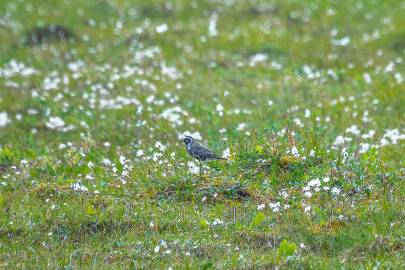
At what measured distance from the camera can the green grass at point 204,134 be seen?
834cm

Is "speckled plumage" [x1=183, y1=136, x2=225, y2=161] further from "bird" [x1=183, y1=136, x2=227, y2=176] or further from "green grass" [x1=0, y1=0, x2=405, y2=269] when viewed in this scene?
"green grass" [x1=0, y1=0, x2=405, y2=269]

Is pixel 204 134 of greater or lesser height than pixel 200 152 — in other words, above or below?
above

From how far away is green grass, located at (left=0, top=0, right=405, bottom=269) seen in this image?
834cm

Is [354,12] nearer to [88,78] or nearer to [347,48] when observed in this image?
[347,48]

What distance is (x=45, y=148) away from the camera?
12695 mm

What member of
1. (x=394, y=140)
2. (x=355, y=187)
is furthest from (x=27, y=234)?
(x=394, y=140)

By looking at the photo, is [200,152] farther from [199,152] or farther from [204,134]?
[204,134]

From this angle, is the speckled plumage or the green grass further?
the speckled plumage

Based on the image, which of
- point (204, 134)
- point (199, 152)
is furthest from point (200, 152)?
point (204, 134)

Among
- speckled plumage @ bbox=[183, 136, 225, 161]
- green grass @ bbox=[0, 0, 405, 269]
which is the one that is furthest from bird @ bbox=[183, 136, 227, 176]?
green grass @ bbox=[0, 0, 405, 269]

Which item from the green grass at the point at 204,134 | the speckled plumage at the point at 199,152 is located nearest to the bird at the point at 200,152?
the speckled plumage at the point at 199,152

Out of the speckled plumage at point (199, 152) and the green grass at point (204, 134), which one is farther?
the speckled plumage at point (199, 152)

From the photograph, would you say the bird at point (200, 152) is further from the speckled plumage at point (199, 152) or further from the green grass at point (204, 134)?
the green grass at point (204, 134)

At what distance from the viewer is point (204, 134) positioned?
1305 cm
